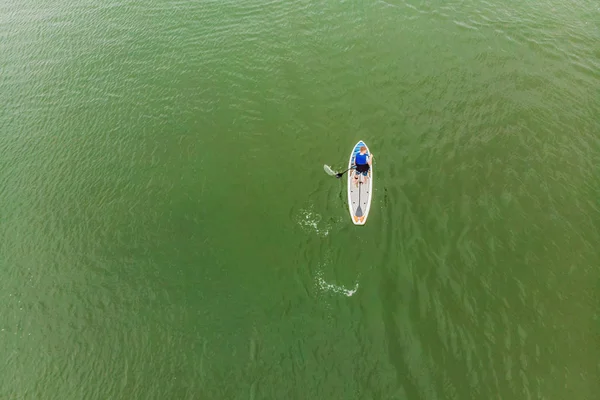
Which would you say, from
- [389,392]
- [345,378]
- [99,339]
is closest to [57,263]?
[99,339]

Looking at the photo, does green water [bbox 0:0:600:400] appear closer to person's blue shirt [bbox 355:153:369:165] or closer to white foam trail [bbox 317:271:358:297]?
white foam trail [bbox 317:271:358:297]

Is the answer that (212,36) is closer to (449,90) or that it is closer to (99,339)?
(449,90)

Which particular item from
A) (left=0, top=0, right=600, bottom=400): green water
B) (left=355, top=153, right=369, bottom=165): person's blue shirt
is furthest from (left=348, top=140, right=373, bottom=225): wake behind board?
(left=355, top=153, right=369, bottom=165): person's blue shirt

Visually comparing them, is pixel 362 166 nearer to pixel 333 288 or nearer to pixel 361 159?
pixel 361 159

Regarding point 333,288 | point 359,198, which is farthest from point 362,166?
point 333,288

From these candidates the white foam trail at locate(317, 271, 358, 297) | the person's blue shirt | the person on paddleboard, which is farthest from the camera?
the person's blue shirt

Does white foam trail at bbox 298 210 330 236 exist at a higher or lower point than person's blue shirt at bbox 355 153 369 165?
lower
